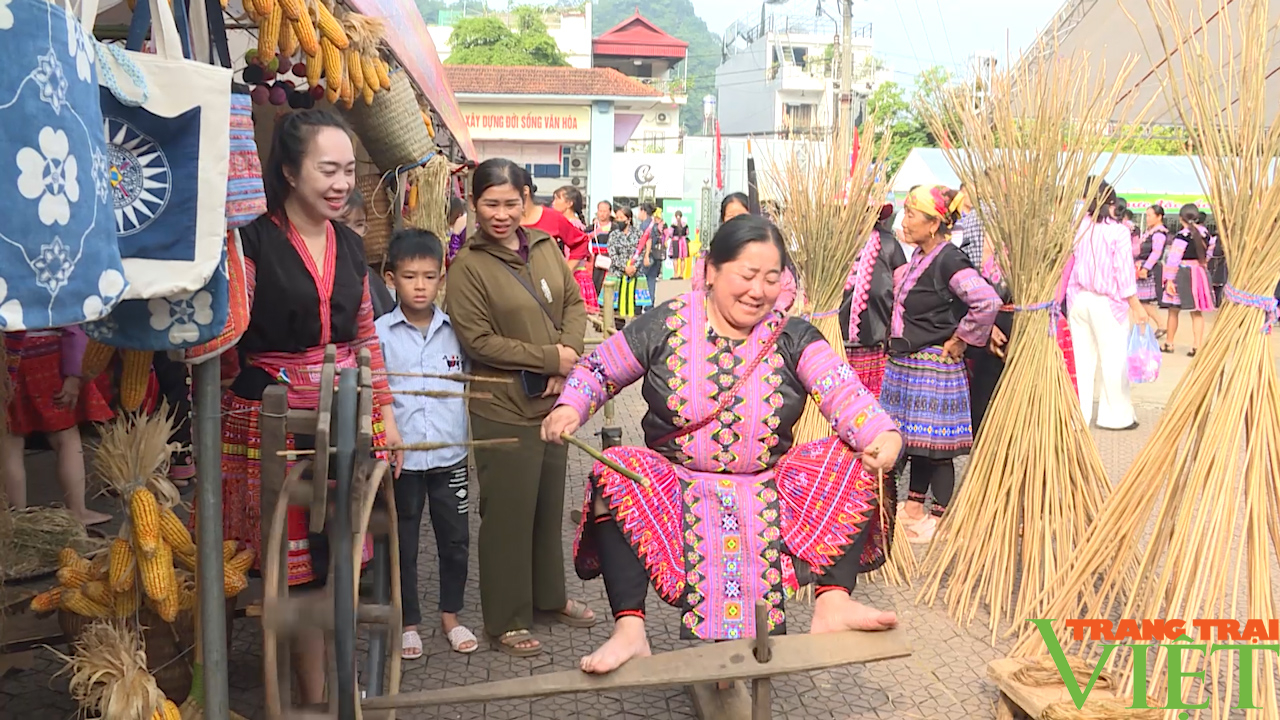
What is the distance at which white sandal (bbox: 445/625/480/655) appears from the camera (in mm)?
3674

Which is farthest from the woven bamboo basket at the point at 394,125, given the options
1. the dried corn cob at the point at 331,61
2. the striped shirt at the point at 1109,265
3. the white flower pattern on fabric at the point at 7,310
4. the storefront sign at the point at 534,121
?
the storefront sign at the point at 534,121

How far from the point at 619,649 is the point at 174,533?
112 centimetres

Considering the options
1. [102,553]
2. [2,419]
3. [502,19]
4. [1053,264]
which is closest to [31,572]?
[102,553]

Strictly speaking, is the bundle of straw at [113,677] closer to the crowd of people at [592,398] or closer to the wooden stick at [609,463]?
the crowd of people at [592,398]

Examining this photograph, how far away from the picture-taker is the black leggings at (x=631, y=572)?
271cm

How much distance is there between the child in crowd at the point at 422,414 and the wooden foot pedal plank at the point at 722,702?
0.99 m

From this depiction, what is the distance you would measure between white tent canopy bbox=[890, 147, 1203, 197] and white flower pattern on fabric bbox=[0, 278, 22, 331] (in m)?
16.3

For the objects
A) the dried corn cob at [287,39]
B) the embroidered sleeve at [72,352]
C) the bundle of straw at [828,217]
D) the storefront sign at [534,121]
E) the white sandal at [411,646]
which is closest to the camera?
the dried corn cob at [287,39]

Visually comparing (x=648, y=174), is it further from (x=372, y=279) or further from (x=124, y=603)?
(x=124, y=603)

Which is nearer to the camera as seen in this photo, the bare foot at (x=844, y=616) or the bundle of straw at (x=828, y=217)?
the bare foot at (x=844, y=616)

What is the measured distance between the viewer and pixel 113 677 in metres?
2.33

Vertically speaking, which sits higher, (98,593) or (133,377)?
(133,377)

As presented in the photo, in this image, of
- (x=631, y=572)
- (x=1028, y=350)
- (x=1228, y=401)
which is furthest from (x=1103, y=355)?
(x=631, y=572)

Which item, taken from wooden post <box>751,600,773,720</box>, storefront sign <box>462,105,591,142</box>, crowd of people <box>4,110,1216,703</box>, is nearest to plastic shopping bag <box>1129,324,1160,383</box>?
crowd of people <box>4,110,1216,703</box>
